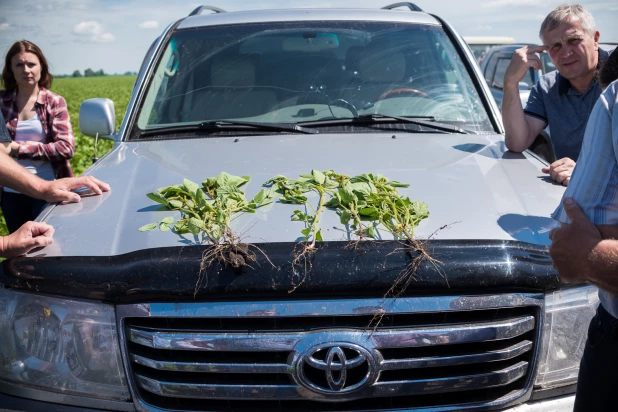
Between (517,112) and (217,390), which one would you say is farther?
(517,112)

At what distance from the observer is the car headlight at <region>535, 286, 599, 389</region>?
2.25m

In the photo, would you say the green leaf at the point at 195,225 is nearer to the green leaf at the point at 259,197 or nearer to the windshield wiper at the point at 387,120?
the green leaf at the point at 259,197

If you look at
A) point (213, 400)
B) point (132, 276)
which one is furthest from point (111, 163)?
point (213, 400)

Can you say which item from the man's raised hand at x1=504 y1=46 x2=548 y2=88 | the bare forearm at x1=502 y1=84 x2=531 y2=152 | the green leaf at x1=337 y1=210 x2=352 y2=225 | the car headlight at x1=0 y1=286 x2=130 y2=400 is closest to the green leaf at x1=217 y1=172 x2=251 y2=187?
the green leaf at x1=337 y1=210 x2=352 y2=225

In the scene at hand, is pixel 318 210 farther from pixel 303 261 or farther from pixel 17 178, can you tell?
pixel 17 178

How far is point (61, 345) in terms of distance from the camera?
224 centimetres

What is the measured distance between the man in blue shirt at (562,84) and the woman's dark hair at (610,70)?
150cm

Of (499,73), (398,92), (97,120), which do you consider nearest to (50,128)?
(97,120)

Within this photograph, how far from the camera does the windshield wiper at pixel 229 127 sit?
3.53 metres

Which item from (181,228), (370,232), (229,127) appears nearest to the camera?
(370,232)

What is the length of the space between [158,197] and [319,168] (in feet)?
2.26

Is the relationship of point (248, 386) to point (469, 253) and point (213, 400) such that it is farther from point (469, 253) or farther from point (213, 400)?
point (469, 253)

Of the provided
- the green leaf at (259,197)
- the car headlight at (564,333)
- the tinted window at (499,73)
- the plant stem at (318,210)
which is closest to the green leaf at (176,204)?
the green leaf at (259,197)

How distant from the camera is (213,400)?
2.22m
